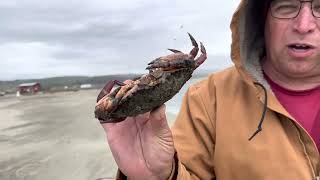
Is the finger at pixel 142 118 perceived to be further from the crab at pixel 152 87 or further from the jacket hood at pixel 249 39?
the jacket hood at pixel 249 39

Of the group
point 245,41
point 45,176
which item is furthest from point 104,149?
point 245,41

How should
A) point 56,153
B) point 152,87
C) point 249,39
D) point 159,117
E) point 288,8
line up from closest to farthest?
point 152,87 < point 159,117 < point 288,8 < point 249,39 < point 56,153

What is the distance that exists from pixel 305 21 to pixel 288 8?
185 millimetres

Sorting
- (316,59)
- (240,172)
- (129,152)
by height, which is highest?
(316,59)

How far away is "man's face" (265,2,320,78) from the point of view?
3873 mm

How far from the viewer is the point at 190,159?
4.11 metres

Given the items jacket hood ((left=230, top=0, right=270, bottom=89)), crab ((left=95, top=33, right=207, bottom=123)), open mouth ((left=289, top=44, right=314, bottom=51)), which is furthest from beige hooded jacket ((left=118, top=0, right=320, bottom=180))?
crab ((left=95, top=33, right=207, bottom=123))

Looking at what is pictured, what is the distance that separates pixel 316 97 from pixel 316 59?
0.30 m

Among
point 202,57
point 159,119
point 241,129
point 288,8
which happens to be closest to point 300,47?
point 288,8

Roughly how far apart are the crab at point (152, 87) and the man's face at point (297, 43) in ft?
3.28

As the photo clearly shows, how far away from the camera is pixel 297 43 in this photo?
12.8 ft

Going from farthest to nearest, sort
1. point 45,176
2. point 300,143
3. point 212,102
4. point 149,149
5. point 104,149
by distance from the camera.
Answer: point 104,149 < point 45,176 < point 212,102 < point 300,143 < point 149,149

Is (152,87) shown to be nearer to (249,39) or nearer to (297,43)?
(297,43)

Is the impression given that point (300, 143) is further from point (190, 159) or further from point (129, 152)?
point (129, 152)
